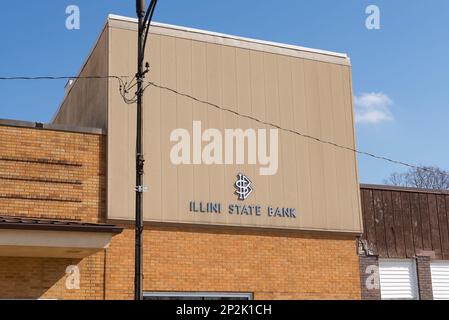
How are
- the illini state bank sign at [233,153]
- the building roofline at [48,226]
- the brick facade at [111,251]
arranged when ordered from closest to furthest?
the building roofline at [48,226]
the brick facade at [111,251]
the illini state bank sign at [233,153]

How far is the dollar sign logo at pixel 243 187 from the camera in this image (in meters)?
22.8

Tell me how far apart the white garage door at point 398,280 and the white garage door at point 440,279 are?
0.82 metres

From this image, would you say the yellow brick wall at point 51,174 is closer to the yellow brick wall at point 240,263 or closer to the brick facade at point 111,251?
the brick facade at point 111,251

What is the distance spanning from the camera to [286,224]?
23.3 m

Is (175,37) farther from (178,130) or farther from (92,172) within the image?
(92,172)

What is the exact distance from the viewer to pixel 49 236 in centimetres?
1778

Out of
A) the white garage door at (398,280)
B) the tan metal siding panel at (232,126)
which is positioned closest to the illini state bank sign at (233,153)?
the tan metal siding panel at (232,126)

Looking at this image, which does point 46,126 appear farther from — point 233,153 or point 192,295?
point 192,295

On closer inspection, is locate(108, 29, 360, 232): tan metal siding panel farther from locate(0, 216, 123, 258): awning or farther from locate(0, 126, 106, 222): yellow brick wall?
locate(0, 216, 123, 258): awning

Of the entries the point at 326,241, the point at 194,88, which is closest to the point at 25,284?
the point at 194,88

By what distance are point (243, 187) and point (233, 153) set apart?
1162mm

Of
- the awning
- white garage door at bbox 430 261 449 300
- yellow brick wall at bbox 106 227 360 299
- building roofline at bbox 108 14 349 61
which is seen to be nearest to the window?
yellow brick wall at bbox 106 227 360 299

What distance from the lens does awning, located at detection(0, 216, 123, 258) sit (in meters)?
17.4

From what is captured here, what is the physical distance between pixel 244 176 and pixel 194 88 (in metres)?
3.33
